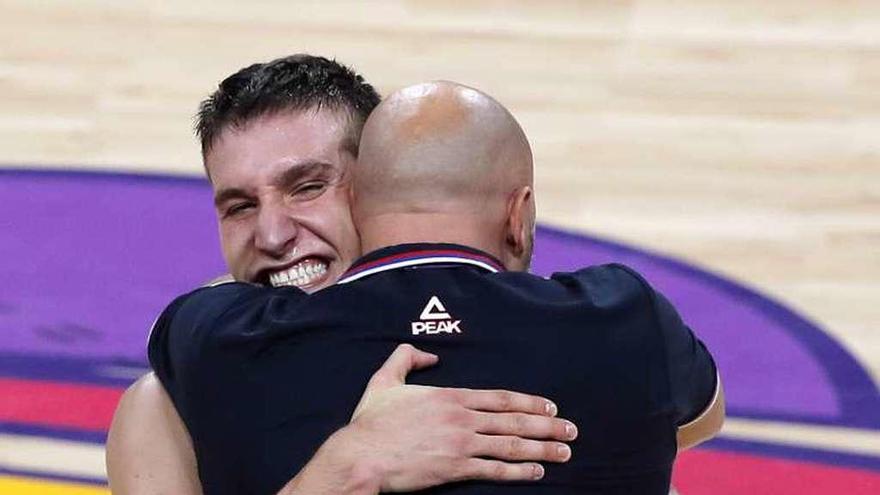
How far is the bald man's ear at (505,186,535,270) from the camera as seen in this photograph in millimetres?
2047

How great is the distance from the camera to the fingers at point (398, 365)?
1888 mm

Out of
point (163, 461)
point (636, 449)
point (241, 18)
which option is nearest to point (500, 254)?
point (636, 449)

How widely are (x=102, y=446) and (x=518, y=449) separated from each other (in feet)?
6.22

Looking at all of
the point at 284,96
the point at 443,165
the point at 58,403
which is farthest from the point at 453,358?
the point at 58,403

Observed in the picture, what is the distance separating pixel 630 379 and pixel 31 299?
8.13 ft

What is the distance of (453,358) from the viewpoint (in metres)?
1.92

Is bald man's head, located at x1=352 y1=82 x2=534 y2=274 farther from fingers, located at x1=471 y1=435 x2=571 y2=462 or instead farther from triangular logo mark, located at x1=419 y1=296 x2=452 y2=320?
fingers, located at x1=471 y1=435 x2=571 y2=462

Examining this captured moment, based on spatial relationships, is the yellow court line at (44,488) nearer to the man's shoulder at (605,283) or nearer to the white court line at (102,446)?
the white court line at (102,446)

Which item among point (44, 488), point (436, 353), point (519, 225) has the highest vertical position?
point (519, 225)

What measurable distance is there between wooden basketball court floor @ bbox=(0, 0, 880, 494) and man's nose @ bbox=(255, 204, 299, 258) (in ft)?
4.80

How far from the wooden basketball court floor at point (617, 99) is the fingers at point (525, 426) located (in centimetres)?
184

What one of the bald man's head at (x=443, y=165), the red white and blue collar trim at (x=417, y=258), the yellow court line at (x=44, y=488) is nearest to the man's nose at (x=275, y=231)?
the bald man's head at (x=443, y=165)

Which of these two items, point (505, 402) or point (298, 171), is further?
point (298, 171)

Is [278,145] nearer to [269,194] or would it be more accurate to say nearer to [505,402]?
[269,194]
